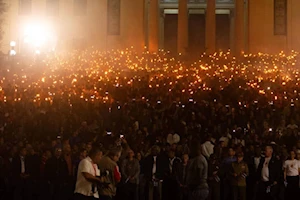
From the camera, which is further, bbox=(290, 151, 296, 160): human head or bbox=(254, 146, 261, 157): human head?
bbox=(254, 146, 261, 157): human head

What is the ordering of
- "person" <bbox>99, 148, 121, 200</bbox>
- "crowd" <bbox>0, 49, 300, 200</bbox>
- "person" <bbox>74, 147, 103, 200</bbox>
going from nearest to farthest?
"person" <bbox>74, 147, 103, 200</bbox>
"person" <bbox>99, 148, 121, 200</bbox>
"crowd" <bbox>0, 49, 300, 200</bbox>

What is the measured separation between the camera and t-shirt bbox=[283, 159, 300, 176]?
47.8 ft

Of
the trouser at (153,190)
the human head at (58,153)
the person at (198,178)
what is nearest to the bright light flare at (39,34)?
the human head at (58,153)

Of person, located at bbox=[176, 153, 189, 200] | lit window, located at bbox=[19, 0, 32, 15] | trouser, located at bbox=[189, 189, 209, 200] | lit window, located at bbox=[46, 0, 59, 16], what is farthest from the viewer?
lit window, located at bbox=[19, 0, 32, 15]

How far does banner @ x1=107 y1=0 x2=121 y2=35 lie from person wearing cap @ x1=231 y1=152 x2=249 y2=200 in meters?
35.0

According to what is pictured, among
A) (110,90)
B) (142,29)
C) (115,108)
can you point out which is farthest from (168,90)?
(142,29)

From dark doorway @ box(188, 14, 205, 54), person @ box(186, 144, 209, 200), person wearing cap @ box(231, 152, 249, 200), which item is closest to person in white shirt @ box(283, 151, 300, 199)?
person wearing cap @ box(231, 152, 249, 200)

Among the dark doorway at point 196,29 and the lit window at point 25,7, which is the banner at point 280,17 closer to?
the dark doorway at point 196,29

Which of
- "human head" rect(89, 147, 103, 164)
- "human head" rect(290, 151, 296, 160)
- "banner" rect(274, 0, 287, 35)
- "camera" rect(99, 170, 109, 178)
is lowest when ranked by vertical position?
"camera" rect(99, 170, 109, 178)

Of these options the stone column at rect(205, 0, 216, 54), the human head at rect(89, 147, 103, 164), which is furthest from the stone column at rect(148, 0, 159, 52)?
the human head at rect(89, 147, 103, 164)

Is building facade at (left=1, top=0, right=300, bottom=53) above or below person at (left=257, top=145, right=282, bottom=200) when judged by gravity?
above

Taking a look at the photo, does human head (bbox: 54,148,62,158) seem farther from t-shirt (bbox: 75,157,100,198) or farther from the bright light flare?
the bright light flare

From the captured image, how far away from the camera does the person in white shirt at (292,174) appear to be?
14.6 m

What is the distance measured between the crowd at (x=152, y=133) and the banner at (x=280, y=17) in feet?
48.8
